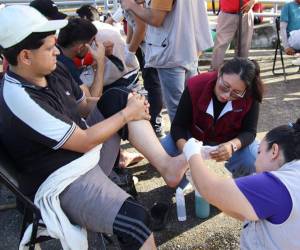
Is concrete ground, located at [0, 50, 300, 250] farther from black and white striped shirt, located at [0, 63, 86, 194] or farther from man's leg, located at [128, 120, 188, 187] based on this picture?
black and white striped shirt, located at [0, 63, 86, 194]

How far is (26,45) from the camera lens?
1.82 meters

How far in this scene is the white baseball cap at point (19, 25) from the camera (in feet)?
5.84

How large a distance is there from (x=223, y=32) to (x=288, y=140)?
361cm

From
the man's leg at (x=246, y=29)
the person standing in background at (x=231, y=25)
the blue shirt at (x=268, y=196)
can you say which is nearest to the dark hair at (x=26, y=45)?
the blue shirt at (x=268, y=196)

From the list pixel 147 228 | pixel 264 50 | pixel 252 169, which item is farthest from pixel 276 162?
pixel 264 50

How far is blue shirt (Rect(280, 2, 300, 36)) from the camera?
4.96m

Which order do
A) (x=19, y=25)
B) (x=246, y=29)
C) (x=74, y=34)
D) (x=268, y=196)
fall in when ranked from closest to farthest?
(x=268, y=196) < (x=19, y=25) < (x=74, y=34) < (x=246, y=29)

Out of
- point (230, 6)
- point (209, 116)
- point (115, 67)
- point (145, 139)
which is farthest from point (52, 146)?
point (230, 6)

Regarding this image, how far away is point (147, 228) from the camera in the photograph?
1810mm

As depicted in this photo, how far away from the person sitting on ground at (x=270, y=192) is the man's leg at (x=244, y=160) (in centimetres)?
94

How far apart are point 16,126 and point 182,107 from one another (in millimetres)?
1107

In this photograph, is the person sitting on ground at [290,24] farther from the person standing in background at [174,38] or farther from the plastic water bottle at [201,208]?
the plastic water bottle at [201,208]

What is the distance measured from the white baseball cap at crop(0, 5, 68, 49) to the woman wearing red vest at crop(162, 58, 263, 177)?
997 mm

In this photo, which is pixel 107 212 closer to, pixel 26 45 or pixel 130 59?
pixel 26 45
